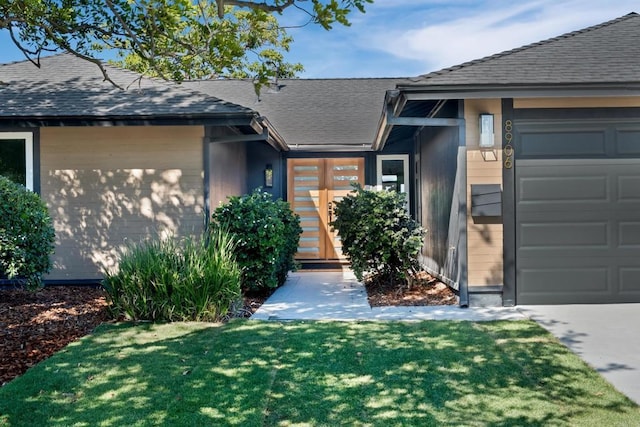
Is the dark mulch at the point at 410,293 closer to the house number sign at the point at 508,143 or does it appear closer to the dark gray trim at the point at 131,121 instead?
the house number sign at the point at 508,143

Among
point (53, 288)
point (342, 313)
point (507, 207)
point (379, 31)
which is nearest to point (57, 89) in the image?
point (53, 288)

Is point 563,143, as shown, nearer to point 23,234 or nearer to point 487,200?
point 487,200

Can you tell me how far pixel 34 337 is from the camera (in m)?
5.03

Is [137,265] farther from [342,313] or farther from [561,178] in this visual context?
[561,178]

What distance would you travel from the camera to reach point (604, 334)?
5.00m

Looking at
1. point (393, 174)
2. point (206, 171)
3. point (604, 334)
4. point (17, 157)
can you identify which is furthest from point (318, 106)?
point (604, 334)

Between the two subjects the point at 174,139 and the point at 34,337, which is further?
the point at 174,139

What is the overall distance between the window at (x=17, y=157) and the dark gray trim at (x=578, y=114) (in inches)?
280

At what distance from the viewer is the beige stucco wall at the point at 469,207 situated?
638cm

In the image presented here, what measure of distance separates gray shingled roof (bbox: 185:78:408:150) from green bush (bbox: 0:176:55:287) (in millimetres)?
5724

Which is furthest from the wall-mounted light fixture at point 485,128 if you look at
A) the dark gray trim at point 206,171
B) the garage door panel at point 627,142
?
the dark gray trim at point 206,171

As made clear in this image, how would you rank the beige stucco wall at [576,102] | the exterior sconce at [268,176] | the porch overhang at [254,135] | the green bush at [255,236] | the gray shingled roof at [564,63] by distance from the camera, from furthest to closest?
the exterior sconce at [268,176] < the porch overhang at [254,135] < the green bush at [255,236] < the beige stucco wall at [576,102] < the gray shingled roof at [564,63]

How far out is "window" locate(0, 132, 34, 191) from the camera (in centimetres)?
799

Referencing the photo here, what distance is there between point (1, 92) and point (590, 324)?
354 inches
